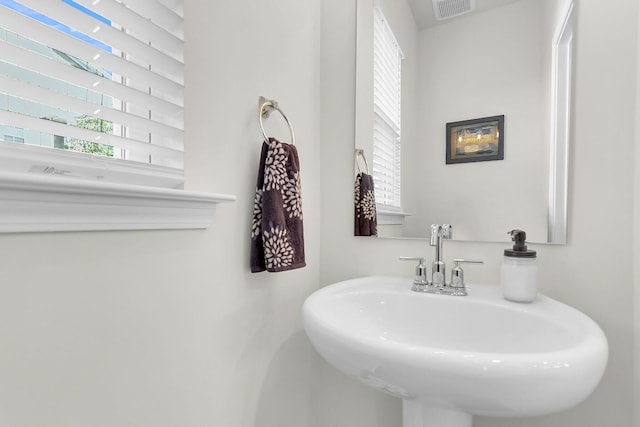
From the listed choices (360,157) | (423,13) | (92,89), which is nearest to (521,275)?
(360,157)

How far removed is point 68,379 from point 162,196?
1.06 feet

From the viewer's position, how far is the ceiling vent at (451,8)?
41.5 inches

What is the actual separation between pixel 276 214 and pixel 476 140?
66cm

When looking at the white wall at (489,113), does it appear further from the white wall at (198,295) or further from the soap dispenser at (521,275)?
the white wall at (198,295)

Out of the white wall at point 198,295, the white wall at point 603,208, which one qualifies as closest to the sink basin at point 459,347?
the white wall at point 603,208

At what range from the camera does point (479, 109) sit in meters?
1.04

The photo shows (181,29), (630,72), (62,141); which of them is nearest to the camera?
(62,141)

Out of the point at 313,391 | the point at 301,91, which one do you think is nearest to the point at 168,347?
the point at 313,391

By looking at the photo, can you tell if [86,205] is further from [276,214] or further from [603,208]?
[603,208]

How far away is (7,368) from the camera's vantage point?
1.52 feet

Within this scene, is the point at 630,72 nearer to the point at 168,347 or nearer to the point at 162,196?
the point at 162,196

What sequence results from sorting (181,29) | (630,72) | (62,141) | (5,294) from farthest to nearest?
(630,72) < (181,29) < (62,141) < (5,294)

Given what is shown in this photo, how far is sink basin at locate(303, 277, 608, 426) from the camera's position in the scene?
504mm

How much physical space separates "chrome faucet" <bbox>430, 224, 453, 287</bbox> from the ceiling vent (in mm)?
679
